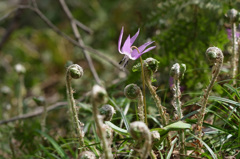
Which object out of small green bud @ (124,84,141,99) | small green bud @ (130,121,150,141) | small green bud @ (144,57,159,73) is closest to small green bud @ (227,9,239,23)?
small green bud @ (144,57,159,73)

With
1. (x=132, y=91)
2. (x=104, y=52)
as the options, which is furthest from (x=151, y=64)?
(x=104, y=52)

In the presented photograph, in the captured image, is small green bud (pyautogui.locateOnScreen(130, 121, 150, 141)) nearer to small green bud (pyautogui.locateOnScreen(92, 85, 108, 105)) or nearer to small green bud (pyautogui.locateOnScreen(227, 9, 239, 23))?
small green bud (pyautogui.locateOnScreen(92, 85, 108, 105))

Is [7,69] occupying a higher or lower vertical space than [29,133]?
higher

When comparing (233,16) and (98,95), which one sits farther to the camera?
(233,16)

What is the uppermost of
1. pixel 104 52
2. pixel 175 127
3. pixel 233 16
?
pixel 104 52

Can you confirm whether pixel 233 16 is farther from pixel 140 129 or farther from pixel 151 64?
pixel 140 129

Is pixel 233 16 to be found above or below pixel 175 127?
above

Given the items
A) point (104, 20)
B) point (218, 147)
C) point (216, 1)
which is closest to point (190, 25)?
point (216, 1)

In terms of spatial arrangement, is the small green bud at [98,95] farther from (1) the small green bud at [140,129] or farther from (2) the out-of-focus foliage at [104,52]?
(2) the out-of-focus foliage at [104,52]

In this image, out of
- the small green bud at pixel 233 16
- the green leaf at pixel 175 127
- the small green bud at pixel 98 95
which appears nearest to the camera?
the small green bud at pixel 98 95

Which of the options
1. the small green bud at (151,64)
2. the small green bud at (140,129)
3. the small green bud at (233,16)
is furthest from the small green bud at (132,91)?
the small green bud at (233,16)

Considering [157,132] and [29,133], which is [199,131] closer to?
[157,132]
